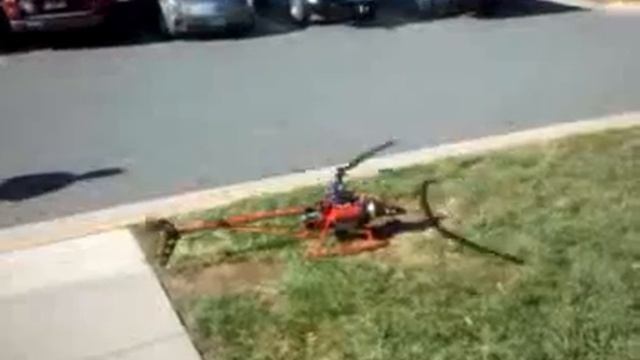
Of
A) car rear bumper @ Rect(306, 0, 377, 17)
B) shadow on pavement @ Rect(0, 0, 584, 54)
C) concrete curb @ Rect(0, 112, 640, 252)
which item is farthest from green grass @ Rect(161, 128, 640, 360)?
car rear bumper @ Rect(306, 0, 377, 17)

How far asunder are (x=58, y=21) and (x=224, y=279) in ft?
33.5

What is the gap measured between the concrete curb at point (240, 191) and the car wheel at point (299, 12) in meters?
8.40

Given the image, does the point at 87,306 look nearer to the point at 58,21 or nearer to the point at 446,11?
the point at 58,21

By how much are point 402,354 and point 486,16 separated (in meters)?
14.7

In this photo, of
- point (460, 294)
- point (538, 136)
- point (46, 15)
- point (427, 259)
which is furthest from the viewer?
point (46, 15)

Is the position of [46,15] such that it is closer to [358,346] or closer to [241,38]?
[241,38]

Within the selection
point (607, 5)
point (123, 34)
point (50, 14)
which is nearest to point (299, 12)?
point (123, 34)

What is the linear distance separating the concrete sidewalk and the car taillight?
897cm

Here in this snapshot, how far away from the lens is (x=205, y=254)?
7.20 metres

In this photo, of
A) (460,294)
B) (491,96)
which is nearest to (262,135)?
(491,96)

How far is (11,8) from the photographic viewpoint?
607 inches

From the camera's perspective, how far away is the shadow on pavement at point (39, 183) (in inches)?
357

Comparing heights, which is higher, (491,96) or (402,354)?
(402,354)

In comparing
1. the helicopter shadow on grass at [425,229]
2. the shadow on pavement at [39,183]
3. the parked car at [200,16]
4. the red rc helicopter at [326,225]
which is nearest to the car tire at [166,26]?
the parked car at [200,16]
